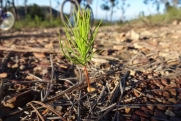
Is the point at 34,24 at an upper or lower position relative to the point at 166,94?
upper

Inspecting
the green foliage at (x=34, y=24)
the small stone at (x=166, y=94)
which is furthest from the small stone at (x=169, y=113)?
the green foliage at (x=34, y=24)

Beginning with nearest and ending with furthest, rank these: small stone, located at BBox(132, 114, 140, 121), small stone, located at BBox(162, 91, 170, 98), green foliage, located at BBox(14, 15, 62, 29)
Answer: small stone, located at BBox(132, 114, 140, 121)
small stone, located at BBox(162, 91, 170, 98)
green foliage, located at BBox(14, 15, 62, 29)

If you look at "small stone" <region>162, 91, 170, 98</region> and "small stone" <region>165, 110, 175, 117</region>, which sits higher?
"small stone" <region>162, 91, 170, 98</region>

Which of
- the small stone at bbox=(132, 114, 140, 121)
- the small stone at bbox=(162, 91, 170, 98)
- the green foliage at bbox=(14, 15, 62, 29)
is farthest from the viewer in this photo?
the green foliage at bbox=(14, 15, 62, 29)

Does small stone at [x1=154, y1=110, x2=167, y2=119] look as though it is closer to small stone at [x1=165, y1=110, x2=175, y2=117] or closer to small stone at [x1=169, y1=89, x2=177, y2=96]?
small stone at [x1=165, y1=110, x2=175, y2=117]

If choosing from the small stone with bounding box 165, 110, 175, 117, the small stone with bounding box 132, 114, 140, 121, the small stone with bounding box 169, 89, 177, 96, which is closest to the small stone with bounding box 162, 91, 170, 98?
the small stone with bounding box 169, 89, 177, 96

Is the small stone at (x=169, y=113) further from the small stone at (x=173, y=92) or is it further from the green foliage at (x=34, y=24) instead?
the green foliage at (x=34, y=24)

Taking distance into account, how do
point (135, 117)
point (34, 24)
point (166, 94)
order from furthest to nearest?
point (34, 24), point (166, 94), point (135, 117)

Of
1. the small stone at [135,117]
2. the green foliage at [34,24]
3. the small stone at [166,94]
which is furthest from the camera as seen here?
the green foliage at [34,24]

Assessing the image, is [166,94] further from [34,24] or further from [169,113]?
[34,24]

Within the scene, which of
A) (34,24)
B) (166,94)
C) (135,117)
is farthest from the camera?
(34,24)

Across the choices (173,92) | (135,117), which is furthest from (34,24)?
(135,117)

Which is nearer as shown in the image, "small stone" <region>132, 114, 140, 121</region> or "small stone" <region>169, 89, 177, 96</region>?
"small stone" <region>132, 114, 140, 121</region>
